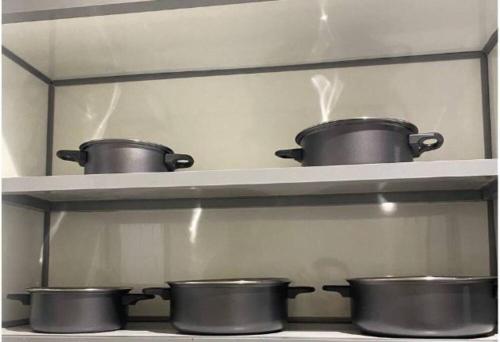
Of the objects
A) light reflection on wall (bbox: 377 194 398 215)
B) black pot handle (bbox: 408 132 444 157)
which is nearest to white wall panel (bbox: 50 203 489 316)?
light reflection on wall (bbox: 377 194 398 215)

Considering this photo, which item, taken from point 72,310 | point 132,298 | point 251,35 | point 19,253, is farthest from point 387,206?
point 19,253

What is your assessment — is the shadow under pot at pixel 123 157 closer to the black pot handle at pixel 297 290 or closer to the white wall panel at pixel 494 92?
the black pot handle at pixel 297 290

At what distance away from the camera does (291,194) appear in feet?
4.59

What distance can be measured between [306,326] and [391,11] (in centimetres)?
62

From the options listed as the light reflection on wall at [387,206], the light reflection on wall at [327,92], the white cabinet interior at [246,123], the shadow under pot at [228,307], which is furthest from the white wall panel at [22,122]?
the light reflection on wall at [387,206]

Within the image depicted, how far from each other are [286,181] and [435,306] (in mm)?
314

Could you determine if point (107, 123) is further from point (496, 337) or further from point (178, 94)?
point (496, 337)

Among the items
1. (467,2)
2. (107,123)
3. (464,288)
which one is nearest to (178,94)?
(107,123)

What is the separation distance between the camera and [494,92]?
1.34 metres

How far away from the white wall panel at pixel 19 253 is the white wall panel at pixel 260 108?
0.15 metres

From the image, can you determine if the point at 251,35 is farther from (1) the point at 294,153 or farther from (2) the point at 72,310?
(2) the point at 72,310

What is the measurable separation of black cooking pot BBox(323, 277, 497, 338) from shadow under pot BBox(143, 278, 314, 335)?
0.59ft

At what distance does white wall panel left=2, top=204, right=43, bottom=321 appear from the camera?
1.35m

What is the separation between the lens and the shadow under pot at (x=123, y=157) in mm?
1198
